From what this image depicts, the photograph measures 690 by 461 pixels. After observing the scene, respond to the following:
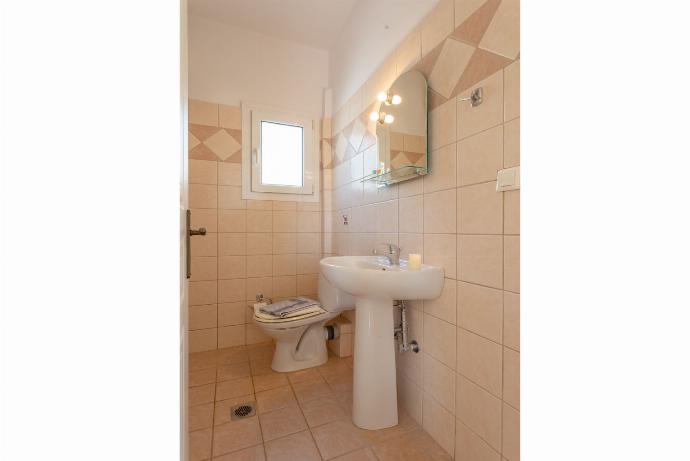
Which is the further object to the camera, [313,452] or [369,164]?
[369,164]

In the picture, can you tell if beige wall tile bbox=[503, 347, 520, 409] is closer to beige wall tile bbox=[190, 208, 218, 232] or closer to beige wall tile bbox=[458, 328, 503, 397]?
beige wall tile bbox=[458, 328, 503, 397]

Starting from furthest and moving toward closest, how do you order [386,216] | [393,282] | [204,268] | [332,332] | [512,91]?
[204,268] < [332,332] < [386,216] < [393,282] < [512,91]

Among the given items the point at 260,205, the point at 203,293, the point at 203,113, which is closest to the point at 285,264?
the point at 260,205

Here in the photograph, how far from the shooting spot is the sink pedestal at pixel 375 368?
134 centimetres

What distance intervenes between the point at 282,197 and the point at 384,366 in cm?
160

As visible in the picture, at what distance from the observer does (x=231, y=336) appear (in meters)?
2.25

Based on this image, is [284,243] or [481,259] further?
[284,243]

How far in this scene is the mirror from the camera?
1321mm

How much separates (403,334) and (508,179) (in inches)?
35.5

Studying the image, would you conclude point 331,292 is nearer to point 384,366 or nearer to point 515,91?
point 384,366

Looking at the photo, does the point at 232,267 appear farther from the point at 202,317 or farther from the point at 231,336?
the point at 231,336

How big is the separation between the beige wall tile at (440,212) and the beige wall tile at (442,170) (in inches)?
1.2
